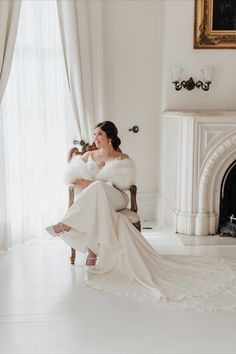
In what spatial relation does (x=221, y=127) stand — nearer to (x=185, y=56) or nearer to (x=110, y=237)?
(x=185, y=56)

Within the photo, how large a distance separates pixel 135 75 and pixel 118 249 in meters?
2.19

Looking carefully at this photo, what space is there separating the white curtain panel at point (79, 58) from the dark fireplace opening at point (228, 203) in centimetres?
145

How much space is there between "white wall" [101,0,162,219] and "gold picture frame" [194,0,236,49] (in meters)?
0.51

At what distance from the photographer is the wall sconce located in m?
5.18

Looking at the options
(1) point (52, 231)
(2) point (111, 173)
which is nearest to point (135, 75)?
(2) point (111, 173)

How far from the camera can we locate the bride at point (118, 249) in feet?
12.7

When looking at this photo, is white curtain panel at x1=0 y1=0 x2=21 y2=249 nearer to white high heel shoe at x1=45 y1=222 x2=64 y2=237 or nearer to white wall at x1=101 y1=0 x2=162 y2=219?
white wall at x1=101 y1=0 x2=162 y2=219

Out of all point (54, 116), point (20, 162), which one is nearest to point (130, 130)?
point (54, 116)

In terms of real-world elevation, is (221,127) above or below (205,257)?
above

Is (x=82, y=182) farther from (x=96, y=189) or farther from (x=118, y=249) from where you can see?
(x=118, y=249)

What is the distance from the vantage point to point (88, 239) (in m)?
4.23

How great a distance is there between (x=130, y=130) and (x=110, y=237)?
184cm

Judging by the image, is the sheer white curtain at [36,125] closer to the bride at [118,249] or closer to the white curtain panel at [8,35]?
the white curtain panel at [8,35]

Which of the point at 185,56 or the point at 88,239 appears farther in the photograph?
the point at 185,56
